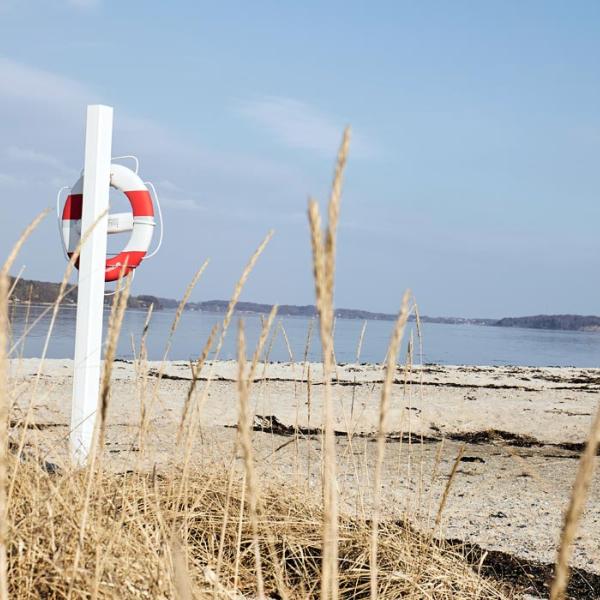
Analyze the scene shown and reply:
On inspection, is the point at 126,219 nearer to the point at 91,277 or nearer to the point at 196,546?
the point at 91,277

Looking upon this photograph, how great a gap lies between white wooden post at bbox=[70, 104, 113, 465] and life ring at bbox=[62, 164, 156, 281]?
0.70 ft

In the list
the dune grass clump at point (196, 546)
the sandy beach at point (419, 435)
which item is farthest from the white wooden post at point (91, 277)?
the dune grass clump at point (196, 546)

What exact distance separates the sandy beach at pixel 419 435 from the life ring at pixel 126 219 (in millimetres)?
577

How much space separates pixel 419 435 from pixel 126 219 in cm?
239

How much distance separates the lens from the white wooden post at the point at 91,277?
298cm

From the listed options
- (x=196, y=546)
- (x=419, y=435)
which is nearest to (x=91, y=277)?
(x=196, y=546)

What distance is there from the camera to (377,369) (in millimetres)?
8211

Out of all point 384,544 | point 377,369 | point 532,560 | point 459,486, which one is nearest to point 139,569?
point 384,544

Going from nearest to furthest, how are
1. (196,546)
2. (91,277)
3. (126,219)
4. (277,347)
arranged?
(196,546), (91,277), (126,219), (277,347)

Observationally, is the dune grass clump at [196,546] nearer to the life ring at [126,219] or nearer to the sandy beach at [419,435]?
the sandy beach at [419,435]

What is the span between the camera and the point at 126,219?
347 centimetres

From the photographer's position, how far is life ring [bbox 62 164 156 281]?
3.38m

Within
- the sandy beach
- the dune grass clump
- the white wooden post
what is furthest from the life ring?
the dune grass clump

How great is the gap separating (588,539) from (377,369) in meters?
5.64
